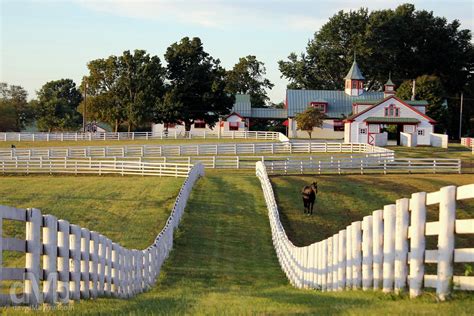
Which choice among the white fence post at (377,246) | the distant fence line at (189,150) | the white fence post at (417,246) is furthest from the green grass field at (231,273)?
the distant fence line at (189,150)

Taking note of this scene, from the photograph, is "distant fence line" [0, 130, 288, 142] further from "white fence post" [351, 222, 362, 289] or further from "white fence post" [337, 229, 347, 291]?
"white fence post" [351, 222, 362, 289]

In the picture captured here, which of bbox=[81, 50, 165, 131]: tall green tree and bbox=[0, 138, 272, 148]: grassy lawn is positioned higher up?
bbox=[81, 50, 165, 131]: tall green tree

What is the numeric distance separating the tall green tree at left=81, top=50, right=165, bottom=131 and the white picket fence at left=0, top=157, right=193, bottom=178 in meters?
47.0

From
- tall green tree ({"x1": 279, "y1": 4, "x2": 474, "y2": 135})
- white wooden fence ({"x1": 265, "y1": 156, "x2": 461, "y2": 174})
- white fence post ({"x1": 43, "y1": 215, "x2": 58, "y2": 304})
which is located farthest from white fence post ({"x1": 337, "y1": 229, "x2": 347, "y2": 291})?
tall green tree ({"x1": 279, "y1": 4, "x2": 474, "y2": 135})

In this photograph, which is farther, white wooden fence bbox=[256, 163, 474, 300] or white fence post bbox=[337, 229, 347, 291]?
white fence post bbox=[337, 229, 347, 291]

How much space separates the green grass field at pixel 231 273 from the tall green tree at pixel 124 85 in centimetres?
5152

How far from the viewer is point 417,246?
8.04 metres

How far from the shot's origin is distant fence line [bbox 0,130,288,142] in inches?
3374

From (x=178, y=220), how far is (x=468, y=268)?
2010cm

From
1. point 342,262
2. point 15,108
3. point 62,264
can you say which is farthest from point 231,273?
point 15,108

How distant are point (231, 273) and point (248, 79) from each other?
12173 centimetres

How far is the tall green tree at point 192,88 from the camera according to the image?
319 ft

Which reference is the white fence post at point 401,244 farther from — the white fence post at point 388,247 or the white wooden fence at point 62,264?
the white wooden fence at point 62,264

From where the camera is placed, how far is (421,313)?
6.86m
